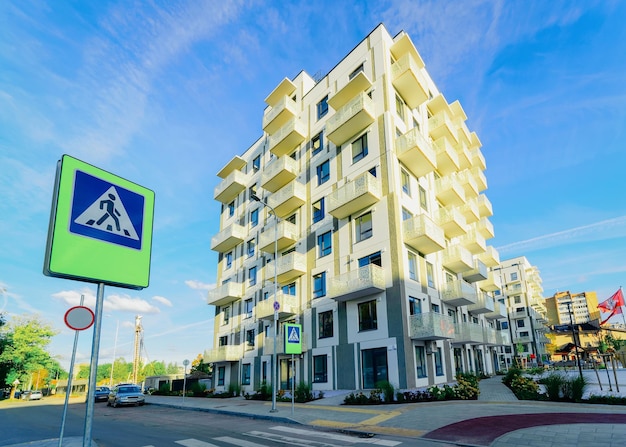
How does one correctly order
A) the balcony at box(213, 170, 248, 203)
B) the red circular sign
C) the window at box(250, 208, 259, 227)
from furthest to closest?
the balcony at box(213, 170, 248, 203), the window at box(250, 208, 259, 227), the red circular sign

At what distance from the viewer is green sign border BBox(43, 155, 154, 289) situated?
14.2 feet

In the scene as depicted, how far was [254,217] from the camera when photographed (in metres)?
36.4

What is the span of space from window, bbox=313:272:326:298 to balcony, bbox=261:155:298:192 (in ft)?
29.9

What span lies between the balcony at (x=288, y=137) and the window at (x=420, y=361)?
18443mm

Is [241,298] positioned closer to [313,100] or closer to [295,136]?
[295,136]

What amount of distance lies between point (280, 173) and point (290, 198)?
309 cm

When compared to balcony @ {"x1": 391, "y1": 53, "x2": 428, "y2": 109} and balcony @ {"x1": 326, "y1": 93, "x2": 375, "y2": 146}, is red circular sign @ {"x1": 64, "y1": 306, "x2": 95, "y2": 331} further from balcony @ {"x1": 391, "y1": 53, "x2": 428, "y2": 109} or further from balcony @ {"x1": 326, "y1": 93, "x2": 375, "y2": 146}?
balcony @ {"x1": 391, "y1": 53, "x2": 428, "y2": 109}

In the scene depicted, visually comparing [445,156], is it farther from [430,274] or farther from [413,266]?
[413,266]

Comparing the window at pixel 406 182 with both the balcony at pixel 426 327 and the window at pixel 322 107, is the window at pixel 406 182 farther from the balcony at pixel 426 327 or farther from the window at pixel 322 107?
the window at pixel 322 107

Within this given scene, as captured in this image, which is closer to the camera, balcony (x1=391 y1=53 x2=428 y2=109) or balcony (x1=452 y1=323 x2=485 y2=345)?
balcony (x1=391 y1=53 x2=428 y2=109)

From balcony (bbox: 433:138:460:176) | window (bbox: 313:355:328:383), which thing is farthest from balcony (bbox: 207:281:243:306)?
balcony (bbox: 433:138:460:176)

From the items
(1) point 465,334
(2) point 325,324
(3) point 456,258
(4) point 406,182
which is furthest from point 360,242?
(1) point 465,334

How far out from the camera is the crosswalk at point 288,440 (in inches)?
375

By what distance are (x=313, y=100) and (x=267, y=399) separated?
2281 centimetres
